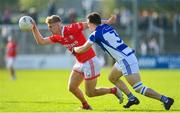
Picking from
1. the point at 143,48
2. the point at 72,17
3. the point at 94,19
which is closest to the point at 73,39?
the point at 94,19

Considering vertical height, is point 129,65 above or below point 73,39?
below

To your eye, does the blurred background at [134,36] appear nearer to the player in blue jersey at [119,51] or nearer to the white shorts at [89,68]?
the white shorts at [89,68]

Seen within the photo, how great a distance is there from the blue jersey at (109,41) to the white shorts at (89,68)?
26.2 inches

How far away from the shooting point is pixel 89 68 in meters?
15.9

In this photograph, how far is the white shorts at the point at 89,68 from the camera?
1592cm

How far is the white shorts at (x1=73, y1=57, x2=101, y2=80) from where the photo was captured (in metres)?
15.9

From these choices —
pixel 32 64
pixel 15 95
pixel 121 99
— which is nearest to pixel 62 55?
pixel 32 64

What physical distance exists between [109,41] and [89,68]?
3.19 ft

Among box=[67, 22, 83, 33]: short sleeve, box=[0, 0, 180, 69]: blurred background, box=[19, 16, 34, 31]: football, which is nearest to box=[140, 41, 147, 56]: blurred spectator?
box=[0, 0, 180, 69]: blurred background

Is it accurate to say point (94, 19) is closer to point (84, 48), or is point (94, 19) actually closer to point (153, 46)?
point (84, 48)

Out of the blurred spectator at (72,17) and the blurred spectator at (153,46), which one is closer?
the blurred spectator at (72,17)

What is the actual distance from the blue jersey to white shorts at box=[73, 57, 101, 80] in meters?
0.67

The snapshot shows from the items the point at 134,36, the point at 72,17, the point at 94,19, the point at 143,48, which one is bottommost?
the point at 143,48

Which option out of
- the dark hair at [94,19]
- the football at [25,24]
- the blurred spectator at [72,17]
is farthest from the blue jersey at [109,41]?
the blurred spectator at [72,17]
